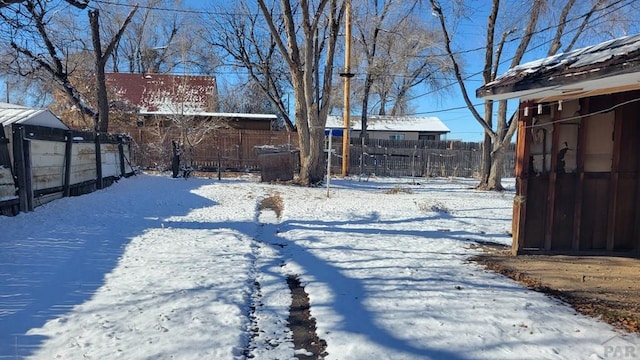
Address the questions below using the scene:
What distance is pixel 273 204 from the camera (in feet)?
37.2

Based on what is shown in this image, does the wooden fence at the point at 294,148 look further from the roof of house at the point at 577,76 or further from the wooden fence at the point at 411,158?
the roof of house at the point at 577,76

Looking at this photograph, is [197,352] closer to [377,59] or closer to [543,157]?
[543,157]

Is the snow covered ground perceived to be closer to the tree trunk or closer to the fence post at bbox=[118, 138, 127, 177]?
the fence post at bbox=[118, 138, 127, 177]

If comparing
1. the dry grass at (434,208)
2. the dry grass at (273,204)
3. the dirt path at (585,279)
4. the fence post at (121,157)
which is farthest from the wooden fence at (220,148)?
the dirt path at (585,279)

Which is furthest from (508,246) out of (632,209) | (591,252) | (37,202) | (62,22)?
(62,22)

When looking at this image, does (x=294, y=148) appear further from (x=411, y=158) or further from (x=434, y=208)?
(x=434, y=208)

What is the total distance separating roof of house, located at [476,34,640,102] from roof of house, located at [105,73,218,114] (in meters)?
19.6

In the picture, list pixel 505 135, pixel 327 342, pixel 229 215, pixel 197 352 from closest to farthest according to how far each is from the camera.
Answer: pixel 197 352 → pixel 327 342 → pixel 229 215 → pixel 505 135

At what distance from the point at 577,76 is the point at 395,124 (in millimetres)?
32978

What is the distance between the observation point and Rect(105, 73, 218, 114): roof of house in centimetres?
2525

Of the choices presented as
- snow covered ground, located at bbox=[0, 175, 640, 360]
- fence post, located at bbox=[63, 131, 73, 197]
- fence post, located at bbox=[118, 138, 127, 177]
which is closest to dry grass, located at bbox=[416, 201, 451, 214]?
snow covered ground, located at bbox=[0, 175, 640, 360]

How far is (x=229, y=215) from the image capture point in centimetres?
916

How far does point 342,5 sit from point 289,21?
2499 millimetres

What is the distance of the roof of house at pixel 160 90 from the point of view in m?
25.2
